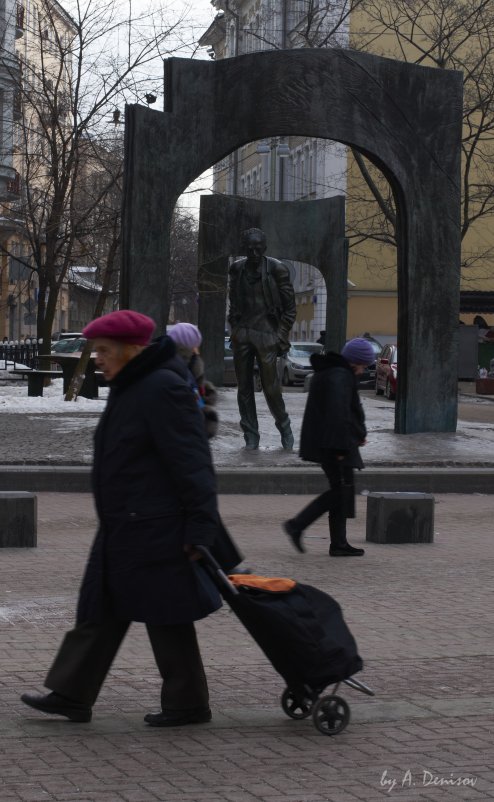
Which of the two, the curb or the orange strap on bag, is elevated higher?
the orange strap on bag

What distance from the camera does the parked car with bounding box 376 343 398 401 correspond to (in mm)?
36250

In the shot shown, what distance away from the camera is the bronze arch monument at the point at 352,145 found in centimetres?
1917

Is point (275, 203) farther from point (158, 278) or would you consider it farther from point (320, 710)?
point (320, 710)

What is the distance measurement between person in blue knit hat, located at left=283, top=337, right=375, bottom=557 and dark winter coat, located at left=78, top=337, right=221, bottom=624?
15.7 ft

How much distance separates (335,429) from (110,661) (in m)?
4.77

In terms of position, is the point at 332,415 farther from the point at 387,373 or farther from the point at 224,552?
the point at 387,373

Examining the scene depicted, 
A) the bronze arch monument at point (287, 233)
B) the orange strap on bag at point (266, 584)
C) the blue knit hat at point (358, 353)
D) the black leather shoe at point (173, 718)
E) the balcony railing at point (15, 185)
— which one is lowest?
the black leather shoe at point (173, 718)

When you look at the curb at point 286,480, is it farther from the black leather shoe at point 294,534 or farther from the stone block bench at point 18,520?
the black leather shoe at point 294,534

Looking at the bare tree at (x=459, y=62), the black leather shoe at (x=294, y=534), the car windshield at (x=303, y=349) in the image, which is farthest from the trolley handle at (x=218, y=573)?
the car windshield at (x=303, y=349)

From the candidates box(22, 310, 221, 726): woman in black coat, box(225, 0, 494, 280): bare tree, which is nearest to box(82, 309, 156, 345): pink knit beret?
box(22, 310, 221, 726): woman in black coat

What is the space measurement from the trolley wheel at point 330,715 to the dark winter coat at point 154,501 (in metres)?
0.56

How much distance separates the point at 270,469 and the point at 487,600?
6.30 meters

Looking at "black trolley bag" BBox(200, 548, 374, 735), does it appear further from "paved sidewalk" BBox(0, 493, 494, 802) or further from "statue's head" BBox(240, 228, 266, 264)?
"statue's head" BBox(240, 228, 266, 264)

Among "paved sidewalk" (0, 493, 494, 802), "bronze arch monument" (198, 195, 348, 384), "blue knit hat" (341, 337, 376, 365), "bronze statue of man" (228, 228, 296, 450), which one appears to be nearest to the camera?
"paved sidewalk" (0, 493, 494, 802)
